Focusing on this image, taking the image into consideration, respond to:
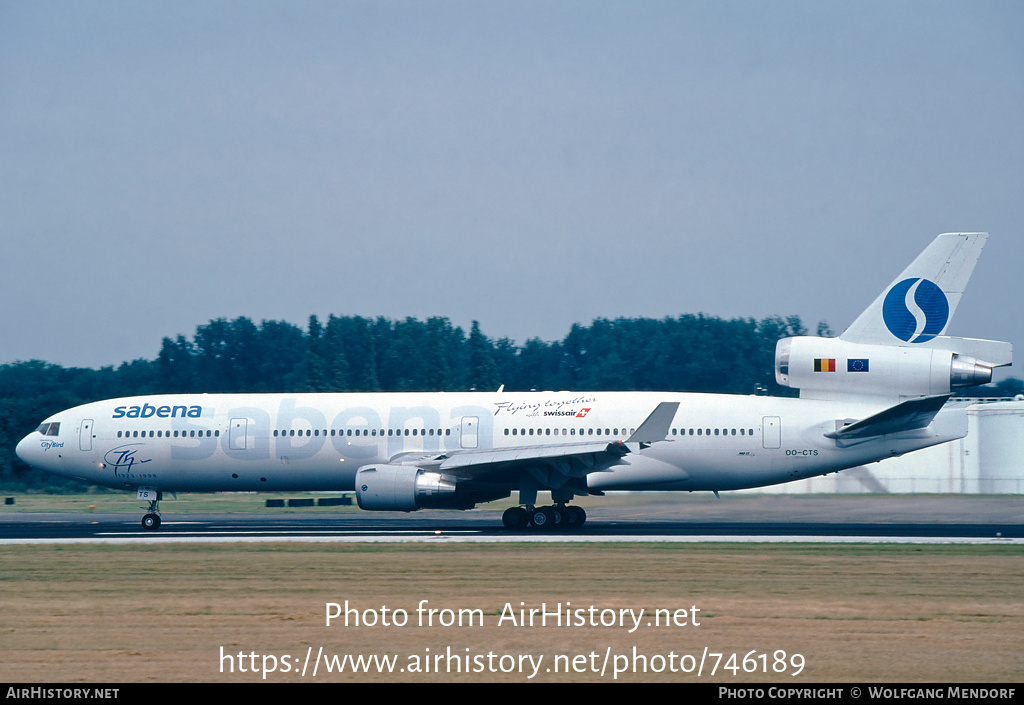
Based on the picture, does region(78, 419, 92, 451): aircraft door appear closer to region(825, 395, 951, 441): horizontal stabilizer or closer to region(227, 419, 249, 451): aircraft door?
region(227, 419, 249, 451): aircraft door

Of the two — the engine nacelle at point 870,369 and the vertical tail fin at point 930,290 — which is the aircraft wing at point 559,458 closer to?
the engine nacelle at point 870,369

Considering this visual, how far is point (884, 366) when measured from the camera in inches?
1042

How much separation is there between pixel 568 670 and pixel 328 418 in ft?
63.0

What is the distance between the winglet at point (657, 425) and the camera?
998 inches

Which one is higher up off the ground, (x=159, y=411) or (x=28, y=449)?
(x=159, y=411)

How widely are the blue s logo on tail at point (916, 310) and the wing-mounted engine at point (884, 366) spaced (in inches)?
11.8

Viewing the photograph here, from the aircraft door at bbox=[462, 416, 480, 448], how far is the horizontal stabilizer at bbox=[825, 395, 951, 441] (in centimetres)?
887

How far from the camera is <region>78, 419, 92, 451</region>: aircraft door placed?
30047 mm

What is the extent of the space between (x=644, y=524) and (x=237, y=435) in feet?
37.4

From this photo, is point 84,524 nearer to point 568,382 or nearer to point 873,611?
point 873,611

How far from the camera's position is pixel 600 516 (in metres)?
31.9

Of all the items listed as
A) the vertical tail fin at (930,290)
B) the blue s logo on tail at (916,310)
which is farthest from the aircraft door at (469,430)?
the blue s logo on tail at (916,310)

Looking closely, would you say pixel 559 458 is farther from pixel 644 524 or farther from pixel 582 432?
pixel 644 524

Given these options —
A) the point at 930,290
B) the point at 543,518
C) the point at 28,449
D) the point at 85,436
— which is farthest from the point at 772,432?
the point at 28,449
